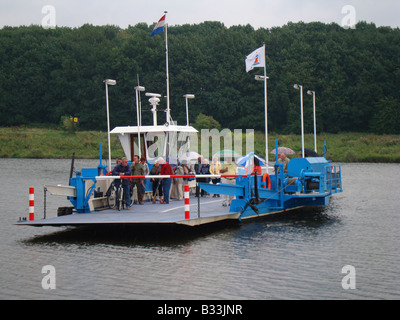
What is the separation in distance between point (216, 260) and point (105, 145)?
48.2 m

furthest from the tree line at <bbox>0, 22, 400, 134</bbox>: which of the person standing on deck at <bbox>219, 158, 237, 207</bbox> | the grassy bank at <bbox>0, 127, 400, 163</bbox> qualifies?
the person standing on deck at <bbox>219, 158, 237, 207</bbox>

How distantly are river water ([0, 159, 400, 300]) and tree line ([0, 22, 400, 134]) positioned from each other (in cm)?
5186

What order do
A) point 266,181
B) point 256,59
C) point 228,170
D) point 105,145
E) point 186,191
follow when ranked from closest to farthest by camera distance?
point 186,191 → point 266,181 → point 228,170 → point 256,59 → point 105,145

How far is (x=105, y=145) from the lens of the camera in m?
61.3

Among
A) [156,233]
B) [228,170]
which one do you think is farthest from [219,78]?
[156,233]

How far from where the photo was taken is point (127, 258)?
1445cm

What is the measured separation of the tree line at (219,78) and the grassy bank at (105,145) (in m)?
6.69

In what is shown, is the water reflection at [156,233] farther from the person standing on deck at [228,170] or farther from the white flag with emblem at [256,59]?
the white flag with emblem at [256,59]

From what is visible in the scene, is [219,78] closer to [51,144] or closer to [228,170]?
[51,144]

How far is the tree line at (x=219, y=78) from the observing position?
3059 inches

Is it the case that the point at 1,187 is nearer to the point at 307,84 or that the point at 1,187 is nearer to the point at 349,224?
the point at 349,224

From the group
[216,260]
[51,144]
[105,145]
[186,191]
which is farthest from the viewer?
[51,144]

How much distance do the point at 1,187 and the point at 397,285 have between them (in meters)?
27.5

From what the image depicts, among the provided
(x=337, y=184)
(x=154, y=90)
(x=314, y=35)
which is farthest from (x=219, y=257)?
(x=314, y=35)
